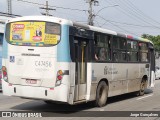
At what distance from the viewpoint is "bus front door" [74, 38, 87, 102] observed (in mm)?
11531

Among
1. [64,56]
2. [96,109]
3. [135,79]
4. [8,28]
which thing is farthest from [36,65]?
[135,79]

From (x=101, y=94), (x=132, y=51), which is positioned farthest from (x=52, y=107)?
(x=132, y=51)

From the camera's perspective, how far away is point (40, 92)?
11031 mm

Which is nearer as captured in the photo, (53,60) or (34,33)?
(53,60)

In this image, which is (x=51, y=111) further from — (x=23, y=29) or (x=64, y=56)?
(x=23, y=29)

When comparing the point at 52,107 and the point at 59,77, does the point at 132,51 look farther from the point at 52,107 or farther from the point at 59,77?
the point at 59,77

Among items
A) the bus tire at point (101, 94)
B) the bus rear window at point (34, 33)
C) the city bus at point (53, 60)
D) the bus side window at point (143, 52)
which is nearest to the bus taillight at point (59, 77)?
the city bus at point (53, 60)

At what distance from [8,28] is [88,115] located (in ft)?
12.1

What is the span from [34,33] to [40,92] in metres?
1.79

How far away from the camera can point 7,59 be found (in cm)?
1168

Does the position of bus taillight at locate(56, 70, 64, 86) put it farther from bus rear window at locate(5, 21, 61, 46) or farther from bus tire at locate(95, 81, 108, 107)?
bus tire at locate(95, 81, 108, 107)

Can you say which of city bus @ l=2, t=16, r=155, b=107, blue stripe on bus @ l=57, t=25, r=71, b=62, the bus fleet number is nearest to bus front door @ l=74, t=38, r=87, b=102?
city bus @ l=2, t=16, r=155, b=107

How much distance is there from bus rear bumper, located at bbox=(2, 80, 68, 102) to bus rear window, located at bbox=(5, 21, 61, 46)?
4.32 ft

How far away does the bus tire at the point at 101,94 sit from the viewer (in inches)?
513
